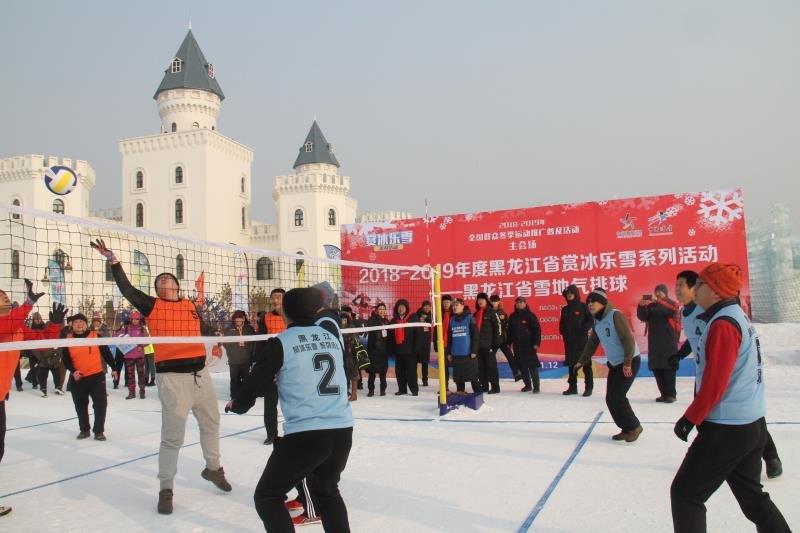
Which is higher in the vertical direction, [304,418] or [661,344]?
[304,418]

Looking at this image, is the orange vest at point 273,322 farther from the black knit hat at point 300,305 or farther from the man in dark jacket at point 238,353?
the black knit hat at point 300,305

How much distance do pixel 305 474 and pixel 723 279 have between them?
7.77 feet

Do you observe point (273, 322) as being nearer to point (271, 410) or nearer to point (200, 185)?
point (271, 410)

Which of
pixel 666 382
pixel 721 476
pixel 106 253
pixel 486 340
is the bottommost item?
pixel 666 382

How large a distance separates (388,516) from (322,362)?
5.34ft

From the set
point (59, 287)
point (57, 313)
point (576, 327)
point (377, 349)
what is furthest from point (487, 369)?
point (57, 313)

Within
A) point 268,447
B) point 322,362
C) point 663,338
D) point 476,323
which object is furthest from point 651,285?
point 322,362

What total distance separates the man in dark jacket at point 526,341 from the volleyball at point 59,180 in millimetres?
25521

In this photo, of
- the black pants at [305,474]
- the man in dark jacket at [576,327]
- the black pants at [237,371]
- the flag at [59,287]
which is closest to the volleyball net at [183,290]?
the flag at [59,287]

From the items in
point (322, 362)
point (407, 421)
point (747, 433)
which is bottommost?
point (407, 421)

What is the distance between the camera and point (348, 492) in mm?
5102

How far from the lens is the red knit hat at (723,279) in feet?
10.8

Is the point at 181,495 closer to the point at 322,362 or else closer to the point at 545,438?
the point at 322,362

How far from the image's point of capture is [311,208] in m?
59.2
